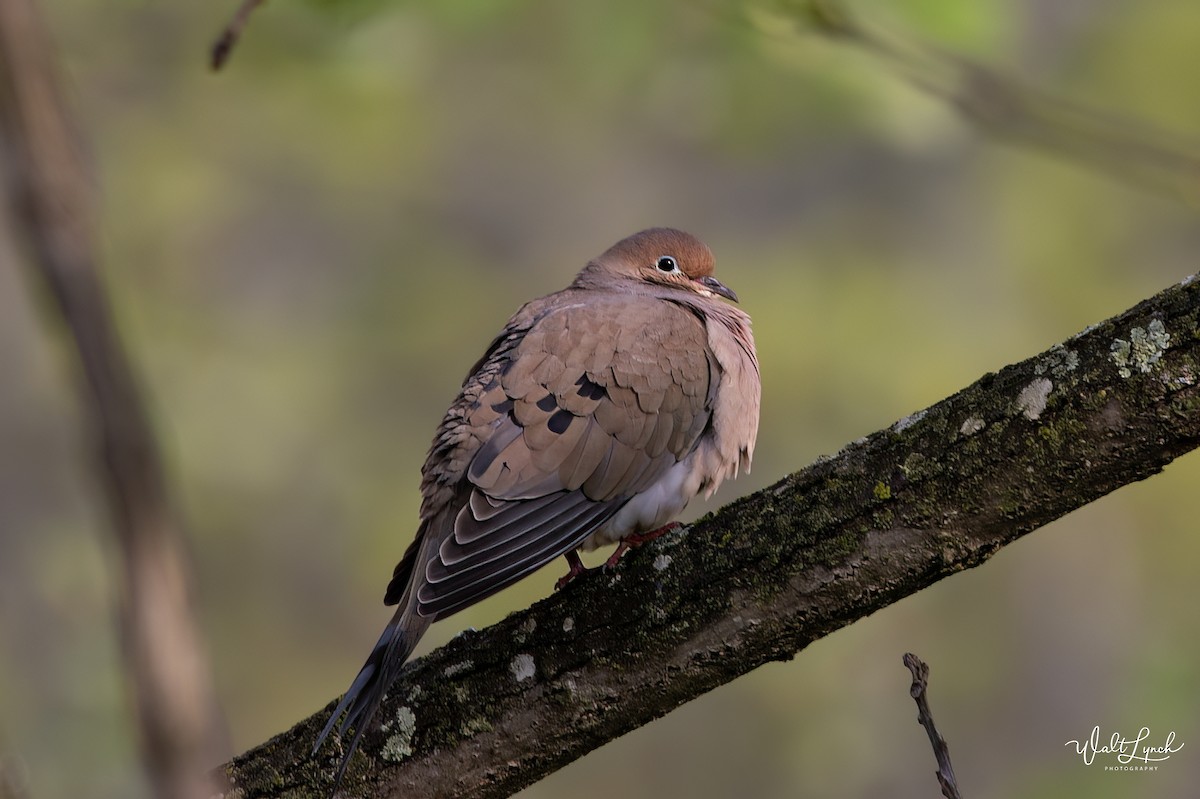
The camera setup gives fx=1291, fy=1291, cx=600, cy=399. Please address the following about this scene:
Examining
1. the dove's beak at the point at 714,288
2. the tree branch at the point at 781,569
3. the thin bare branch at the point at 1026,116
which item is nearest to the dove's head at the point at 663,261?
the dove's beak at the point at 714,288

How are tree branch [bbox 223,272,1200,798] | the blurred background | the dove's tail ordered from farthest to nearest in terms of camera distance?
the blurred background, the dove's tail, tree branch [bbox 223,272,1200,798]

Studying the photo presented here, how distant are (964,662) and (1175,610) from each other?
140 cm

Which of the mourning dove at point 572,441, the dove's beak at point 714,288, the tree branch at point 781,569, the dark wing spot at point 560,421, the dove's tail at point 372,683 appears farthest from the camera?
the dove's beak at point 714,288

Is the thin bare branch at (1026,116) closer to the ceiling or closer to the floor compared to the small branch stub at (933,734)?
closer to the ceiling

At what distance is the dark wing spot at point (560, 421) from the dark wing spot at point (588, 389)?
73 mm

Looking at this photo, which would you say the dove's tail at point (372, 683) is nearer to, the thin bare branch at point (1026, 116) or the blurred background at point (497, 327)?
the thin bare branch at point (1026, 116)

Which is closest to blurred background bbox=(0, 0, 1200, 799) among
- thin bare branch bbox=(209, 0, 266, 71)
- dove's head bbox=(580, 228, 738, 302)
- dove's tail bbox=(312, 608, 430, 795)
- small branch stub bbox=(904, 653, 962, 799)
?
dove's head bbox=(580, 228, 738, 302)

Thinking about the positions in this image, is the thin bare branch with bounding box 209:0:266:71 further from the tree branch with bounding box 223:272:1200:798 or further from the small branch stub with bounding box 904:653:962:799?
the small branch stub with bounding box 904:653:962:799

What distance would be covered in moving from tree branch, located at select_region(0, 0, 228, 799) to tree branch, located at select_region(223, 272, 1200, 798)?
1.92 meters

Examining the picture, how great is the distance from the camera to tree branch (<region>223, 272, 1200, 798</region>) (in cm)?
236

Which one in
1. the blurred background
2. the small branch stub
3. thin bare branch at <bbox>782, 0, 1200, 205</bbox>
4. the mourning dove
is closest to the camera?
the small branch stub

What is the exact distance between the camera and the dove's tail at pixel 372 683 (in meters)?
2.84

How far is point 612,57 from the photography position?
3.58 meters

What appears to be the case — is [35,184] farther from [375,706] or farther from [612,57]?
[612,57]
